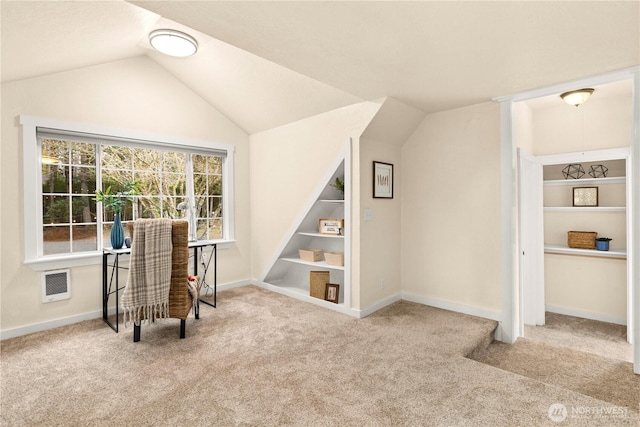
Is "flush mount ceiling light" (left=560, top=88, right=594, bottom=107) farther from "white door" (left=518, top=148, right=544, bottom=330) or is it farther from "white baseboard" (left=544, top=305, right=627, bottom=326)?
"white baseboard" (left=544, top=305, right=627, bottom=326)

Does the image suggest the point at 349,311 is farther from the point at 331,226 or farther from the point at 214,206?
the point at 214,206

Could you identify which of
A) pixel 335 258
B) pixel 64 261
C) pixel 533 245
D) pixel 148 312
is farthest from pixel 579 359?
pixel 64 261

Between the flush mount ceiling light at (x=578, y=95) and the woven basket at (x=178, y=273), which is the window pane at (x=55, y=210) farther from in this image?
the flush mount ceiling light at (x=578, y=95)

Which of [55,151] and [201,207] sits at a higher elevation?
[55,151]

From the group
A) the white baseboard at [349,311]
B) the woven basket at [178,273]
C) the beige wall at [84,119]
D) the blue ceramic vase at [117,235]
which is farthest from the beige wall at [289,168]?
the blue ceramic vase at [117,235]

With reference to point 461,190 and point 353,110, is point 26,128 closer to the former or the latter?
point 353,110

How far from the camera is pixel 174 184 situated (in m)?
4.09

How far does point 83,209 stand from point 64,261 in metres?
0.55

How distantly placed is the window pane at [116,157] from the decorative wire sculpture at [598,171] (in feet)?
17.8

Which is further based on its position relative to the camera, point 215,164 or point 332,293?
point 215,164

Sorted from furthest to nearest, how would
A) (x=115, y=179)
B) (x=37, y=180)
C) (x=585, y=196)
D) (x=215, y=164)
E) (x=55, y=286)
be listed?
(x=215, y=164) → (x=585, y=196) → (x=115, y=179) → (x=55, y=286) → (x=37, y=180)

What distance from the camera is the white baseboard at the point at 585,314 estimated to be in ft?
12.5

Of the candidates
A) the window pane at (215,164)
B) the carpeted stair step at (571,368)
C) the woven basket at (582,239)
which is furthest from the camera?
the window pane at (215,164)

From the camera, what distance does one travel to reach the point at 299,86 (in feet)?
10.7
